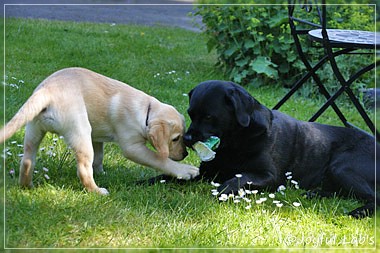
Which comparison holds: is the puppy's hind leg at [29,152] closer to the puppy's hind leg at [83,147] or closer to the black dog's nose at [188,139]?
the puppy's hind leg at [83,147]

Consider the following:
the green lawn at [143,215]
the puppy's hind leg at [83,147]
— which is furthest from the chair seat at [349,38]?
the puppy's hind leg at [83,147]

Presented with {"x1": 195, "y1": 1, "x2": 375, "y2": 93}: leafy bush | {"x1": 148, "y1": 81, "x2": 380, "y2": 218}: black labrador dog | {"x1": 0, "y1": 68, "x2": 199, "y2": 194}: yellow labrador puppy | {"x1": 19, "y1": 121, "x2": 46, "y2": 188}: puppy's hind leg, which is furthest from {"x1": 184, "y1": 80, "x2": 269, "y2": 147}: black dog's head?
{"x1": 195, "y1": 1, "x2": 375, "y2": 93}: leafy bush

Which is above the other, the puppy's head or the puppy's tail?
the puppy's tail

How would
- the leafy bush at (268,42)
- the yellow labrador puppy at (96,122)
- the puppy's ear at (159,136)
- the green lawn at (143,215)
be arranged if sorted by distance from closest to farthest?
1. the green lawn at (143,215)
2. the yellow labrador puppy at (96,122)
3. the puppy's ear at (159,136)
4. the leafy bush at (268,42)

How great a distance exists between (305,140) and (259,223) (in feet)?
3.20

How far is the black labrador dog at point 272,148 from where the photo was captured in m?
3.49

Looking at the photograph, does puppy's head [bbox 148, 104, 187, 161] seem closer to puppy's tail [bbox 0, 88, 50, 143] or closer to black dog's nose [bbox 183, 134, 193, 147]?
black dog's nose [bbox 183, 134, 193, 147]

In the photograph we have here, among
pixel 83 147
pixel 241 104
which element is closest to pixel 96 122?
pixel 83 147

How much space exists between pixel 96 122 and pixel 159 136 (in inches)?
15.1

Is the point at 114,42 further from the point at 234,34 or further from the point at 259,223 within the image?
the point at 259,223

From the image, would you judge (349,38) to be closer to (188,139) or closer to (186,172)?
(188,139)

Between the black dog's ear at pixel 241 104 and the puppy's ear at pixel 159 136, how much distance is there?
0.44 meters

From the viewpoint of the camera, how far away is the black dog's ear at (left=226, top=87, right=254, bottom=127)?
11.4 ft

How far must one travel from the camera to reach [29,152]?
317 cm
